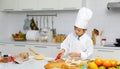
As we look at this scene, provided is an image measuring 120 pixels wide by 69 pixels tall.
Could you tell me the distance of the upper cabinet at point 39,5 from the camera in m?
4.32

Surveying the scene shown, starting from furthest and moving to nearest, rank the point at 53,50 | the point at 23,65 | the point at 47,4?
1. the point at 47,4
2. the point at 53,50
3. the point at 23,65

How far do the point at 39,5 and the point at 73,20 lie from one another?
73cm

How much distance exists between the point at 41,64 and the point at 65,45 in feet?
2.87

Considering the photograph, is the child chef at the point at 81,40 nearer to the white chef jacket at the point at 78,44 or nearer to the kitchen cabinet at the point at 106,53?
the white chef jacket at the point at 78,44

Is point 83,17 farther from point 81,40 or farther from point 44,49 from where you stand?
point 44,49

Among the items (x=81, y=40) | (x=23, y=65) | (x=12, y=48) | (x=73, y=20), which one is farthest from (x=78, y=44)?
(x=12, y=48)

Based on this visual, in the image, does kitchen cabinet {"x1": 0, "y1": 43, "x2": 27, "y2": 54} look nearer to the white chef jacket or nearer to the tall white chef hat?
the white chef jacket

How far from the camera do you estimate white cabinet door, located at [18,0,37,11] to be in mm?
4638

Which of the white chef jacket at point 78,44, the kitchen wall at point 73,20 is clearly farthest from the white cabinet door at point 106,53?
the white chef jacket at point 78,44

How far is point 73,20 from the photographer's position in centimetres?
466

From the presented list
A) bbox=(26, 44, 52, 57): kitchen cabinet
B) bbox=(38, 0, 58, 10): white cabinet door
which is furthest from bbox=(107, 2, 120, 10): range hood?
bbox=(26, 44, 52, 57): kitchen cabinet

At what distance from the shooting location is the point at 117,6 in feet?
13.1

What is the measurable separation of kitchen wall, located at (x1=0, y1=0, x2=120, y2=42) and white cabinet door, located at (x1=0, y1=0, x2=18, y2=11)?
19 cm

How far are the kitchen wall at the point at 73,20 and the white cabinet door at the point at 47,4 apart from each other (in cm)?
31
